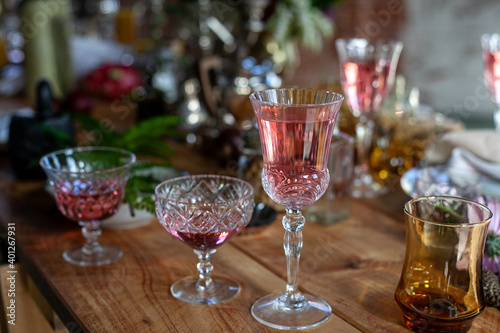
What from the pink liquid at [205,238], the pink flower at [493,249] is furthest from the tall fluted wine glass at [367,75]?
the pink liquid at [205,238]

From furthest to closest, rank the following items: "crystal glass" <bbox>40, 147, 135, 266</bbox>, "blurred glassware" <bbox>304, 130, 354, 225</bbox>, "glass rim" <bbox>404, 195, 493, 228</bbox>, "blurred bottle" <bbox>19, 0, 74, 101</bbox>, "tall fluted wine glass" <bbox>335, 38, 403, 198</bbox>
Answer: "blurred bottle" <bbox>19, 0, 74, 101</bbox> → "tall fluted wine glass" <bbox>335, 38, 403, 198</bbox> → "blurred glassware" <bbox>304, 130, 354, 225</bbox> → "crystal glass" <bbox>40, 147, 135, 266</bbox> → "glass rim" <bbox>404, 195, 493, 228</bbox>

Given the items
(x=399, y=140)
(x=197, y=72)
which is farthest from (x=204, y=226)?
(x=197, y=72)

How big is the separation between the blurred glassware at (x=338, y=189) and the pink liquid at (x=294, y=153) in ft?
1.17

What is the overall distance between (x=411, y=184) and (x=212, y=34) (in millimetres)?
980

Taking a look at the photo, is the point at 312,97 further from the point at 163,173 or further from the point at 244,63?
the point at 244,63

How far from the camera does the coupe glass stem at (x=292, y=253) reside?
0.77 metres

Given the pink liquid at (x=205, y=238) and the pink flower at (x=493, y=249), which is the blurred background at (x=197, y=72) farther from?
the pink flower at (x=493, y=249)

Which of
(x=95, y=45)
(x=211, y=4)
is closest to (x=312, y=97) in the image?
(x=211, y=4)

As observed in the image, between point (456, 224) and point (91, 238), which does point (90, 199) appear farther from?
point (456, 224)

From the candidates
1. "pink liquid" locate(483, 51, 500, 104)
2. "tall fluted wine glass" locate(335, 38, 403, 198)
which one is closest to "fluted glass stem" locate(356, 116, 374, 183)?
"tall fluted wine glass" locate(335, 38, 403, 198)

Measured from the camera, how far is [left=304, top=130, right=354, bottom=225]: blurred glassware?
1.12 m

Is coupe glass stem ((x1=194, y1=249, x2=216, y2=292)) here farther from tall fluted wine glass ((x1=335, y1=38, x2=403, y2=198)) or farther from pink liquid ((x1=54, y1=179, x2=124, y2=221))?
tall fluted wine glass ((x1=335, y1=38, x2=403, y2=198))

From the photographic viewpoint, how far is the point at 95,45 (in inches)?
A: 108

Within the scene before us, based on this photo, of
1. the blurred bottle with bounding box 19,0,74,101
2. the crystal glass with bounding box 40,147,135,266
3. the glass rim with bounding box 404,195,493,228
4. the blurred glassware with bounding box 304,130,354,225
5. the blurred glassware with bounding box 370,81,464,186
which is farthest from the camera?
the blurred bottle with bounding box 19,0,74,101
